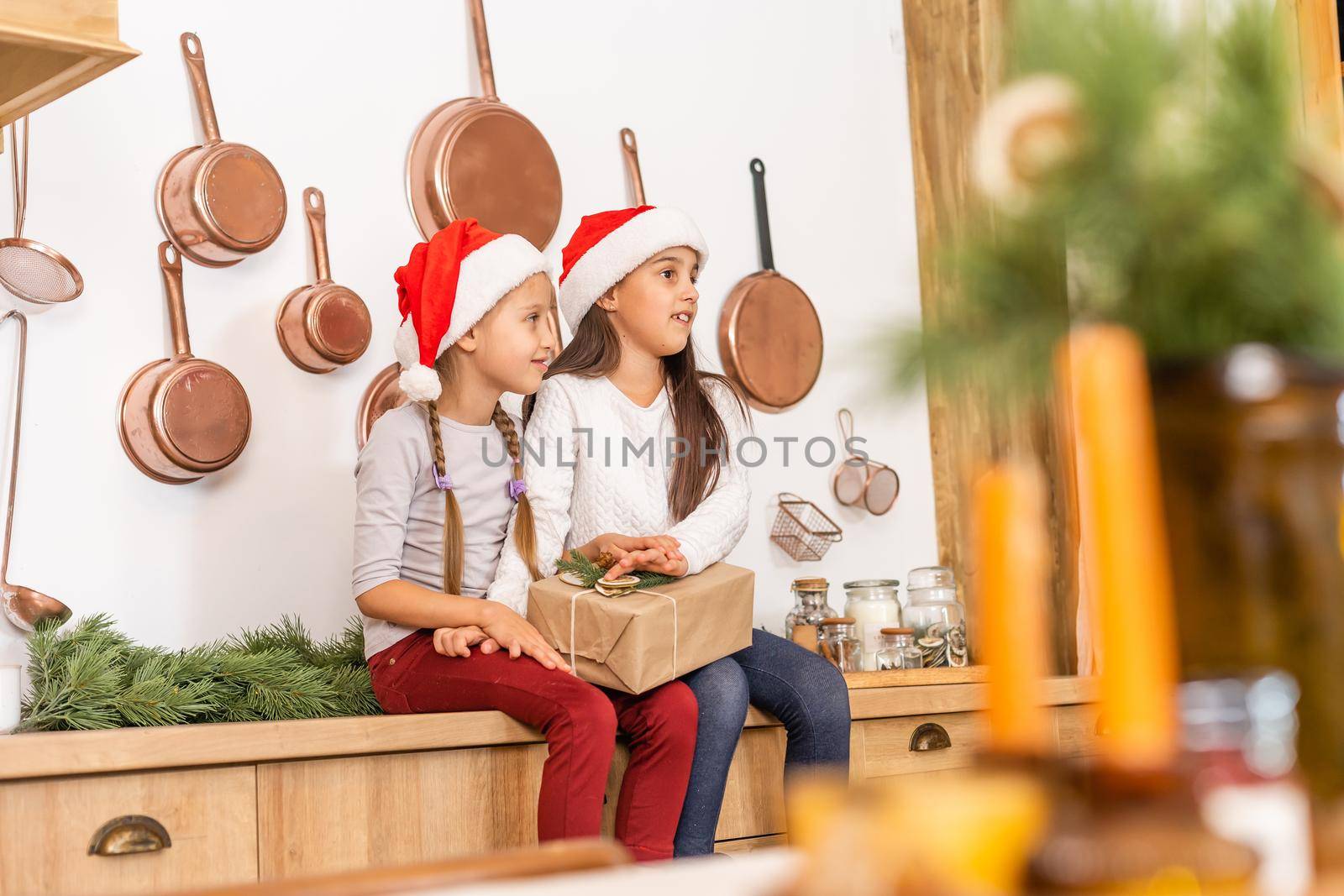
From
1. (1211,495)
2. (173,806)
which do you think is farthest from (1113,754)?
(173,806)

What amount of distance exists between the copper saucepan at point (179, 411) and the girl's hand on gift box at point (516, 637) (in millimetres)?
499

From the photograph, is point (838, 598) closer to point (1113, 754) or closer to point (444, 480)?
point (444, 480)

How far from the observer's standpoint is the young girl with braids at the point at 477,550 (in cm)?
153

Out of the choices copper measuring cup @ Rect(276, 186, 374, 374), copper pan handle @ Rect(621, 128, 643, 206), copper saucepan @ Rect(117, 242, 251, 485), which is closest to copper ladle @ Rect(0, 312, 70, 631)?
copper saucepan @ Rect(117, 242, 251, 485)

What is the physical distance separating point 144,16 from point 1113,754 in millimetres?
1996

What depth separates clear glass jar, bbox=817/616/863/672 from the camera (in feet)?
7.25

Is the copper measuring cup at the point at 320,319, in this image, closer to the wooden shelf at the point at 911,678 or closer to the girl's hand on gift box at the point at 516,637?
the girl's hand on gift box at the point at 516,637

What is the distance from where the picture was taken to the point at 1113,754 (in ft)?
0.74

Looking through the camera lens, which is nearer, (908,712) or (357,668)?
(357,668)

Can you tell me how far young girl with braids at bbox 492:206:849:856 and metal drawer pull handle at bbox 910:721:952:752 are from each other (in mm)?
212

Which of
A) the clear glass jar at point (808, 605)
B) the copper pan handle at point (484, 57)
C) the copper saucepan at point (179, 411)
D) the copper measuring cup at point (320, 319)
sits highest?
the copper pan handle at point (484, 57)

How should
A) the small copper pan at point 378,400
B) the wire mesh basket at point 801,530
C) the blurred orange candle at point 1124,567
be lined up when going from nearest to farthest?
the blurred orange candle at point 1124,567 → the small copper pan at point 378,400 → the wire mesh basket at point 801,530

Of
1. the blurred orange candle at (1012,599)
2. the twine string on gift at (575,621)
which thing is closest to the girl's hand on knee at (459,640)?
the twine string on gift at (575,621)

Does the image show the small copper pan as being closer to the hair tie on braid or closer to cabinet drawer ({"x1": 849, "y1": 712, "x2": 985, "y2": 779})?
the hair tie on braid
